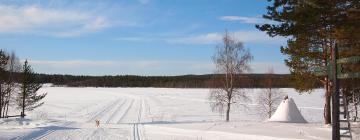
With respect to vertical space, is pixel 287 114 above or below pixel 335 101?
below

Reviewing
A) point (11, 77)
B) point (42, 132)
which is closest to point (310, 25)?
point (42, 132)

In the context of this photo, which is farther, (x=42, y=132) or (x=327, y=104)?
(x=42, y=132)

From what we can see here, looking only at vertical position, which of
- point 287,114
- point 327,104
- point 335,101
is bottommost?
point 287,114

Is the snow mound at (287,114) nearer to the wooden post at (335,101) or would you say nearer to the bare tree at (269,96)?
the bare tree at (269,96)

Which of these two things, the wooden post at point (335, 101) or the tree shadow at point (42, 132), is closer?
the wooden post at point (335, 101)

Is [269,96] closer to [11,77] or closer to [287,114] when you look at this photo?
[287,114]

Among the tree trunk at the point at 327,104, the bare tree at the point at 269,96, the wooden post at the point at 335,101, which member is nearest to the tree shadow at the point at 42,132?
the tree trunk at the point at 327,104

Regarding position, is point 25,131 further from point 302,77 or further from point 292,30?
point 292,30

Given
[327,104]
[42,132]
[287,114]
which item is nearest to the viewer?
[327,104]

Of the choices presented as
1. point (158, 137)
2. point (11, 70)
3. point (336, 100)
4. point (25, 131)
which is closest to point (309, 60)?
point (158, 137)

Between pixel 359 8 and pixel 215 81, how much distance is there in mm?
22316

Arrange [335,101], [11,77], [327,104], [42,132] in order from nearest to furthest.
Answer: [335,101] → [327,104] → [42,132] → [11,77]

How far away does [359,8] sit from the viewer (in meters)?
14.1

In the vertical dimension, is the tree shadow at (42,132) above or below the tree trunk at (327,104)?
below
